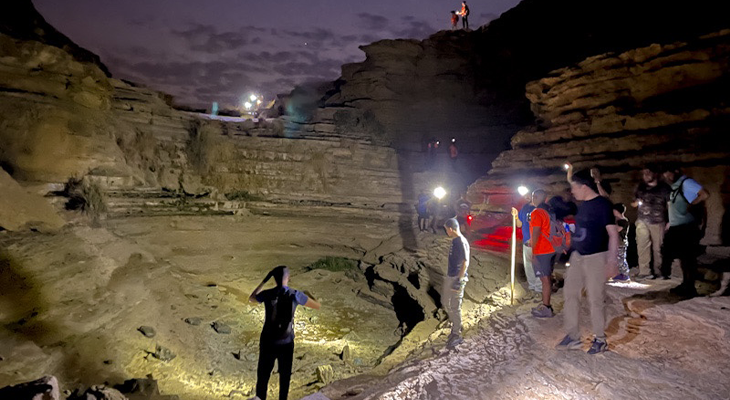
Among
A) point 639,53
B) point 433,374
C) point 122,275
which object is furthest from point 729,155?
point 122,275

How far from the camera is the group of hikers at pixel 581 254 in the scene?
3896 millimetres

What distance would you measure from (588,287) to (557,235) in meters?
2.25

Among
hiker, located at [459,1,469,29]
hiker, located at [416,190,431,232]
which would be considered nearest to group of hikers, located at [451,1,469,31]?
hiker, located at [459,1,469,29]

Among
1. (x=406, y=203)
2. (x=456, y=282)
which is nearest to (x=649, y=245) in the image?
(x=456, y=282)

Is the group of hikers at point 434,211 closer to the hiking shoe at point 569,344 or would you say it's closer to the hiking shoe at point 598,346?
→ the hiking shoe at point 569,344

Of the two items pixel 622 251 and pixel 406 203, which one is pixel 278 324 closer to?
pixel 622 251

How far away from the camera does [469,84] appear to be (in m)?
24.0

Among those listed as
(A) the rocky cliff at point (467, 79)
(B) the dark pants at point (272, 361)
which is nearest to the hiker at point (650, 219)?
(B) the dark pants at point (272, 361)

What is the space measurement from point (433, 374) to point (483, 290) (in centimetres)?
612

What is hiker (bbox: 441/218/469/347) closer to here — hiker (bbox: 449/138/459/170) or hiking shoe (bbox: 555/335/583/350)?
hiking shoe (bbox: 555/335/583/350)

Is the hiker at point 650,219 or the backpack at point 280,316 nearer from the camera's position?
the backpack at point 280,316

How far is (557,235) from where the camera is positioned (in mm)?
6039

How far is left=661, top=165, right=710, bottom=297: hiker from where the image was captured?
5.18 metres

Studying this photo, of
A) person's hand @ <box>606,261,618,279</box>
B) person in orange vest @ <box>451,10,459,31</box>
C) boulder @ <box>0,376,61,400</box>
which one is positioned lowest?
boulder @ <box>0,376,61,400</box>
